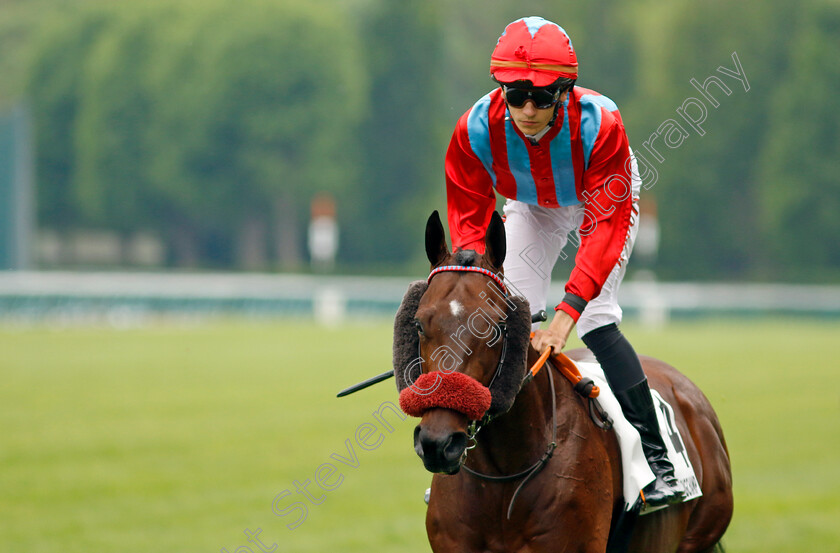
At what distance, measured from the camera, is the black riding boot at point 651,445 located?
3988 millimetres

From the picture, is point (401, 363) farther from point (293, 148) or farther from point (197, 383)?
point (293, 148)

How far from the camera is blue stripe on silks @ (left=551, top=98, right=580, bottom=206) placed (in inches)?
146

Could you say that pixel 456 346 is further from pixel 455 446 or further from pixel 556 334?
pixel 556 334

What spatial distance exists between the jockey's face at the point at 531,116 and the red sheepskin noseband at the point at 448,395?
0.95 meters

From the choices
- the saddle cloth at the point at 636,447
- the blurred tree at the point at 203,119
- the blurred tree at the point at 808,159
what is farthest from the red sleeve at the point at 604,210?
the blurred tree at the point at 203,119

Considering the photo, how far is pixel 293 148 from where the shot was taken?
4969 centimetres

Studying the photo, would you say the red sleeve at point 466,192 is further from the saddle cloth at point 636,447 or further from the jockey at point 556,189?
the saddle cloth at point 636,447

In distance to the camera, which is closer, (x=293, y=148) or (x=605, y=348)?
(x=605, y=348)

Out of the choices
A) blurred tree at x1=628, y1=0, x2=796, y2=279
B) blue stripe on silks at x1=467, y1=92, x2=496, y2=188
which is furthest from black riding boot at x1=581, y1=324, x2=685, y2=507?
blurred tree at x1=628, y1=0, x2=796, y2=279

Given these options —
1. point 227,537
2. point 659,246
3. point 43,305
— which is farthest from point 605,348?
point 659,246

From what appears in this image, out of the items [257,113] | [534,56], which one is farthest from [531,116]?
[257,113]

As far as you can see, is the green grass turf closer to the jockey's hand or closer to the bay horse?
the bay horse

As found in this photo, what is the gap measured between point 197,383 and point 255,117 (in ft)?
119

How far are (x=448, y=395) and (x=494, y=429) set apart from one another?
564 millimetres
